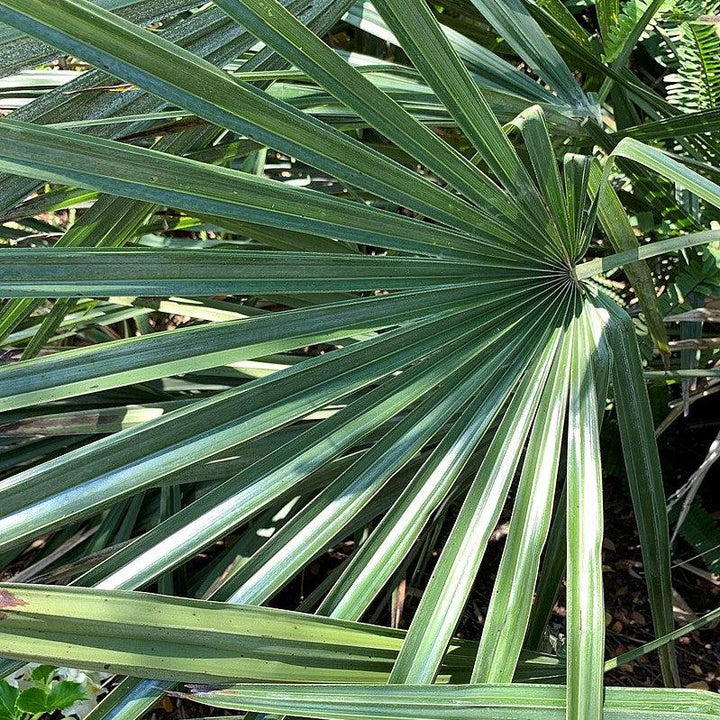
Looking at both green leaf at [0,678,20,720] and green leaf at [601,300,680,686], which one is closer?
green leaf at [601,300,680,686]

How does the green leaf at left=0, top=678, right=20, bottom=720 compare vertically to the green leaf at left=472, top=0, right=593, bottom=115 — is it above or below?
below

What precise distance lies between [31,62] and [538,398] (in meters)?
0.65

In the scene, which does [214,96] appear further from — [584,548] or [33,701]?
[33,701]

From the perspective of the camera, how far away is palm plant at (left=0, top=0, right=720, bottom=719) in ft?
2.17

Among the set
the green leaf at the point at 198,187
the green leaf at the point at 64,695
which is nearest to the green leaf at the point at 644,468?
the green leaf at the point at 198,187

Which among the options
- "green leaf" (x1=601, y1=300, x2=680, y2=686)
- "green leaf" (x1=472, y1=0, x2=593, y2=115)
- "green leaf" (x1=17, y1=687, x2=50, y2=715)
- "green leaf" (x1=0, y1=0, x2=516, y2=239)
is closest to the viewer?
"green leaf" (x1=0, y1=0, x2=516, y2=239)

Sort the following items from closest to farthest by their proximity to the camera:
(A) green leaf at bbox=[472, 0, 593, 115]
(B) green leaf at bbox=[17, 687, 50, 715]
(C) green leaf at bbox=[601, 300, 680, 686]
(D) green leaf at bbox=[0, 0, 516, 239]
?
1. (D) green leaf at bbox=[0, 0, 516, 239]
2. (C) green leaf at bbox=[601, 300, 680, 686]
3. (B) green leaf at bbox=[17, 687, 50, 715]
4. (A) green leaf at bbox=[472, 0, 593, 115]

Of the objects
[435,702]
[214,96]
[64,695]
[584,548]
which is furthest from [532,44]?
[64,695]

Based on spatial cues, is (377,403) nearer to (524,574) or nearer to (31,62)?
(524,574)

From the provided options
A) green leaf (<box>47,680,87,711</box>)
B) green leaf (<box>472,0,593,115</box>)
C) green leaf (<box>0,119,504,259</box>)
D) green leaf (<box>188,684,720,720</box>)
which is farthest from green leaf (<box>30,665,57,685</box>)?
green leaf (<box>472,0,593,115</box>)

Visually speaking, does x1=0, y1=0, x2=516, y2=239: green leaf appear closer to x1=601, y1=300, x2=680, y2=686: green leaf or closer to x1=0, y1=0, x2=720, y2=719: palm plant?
x1=0, y1=0, x2=720, y2=719: palm plant

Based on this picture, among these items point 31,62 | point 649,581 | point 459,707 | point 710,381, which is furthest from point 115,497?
point 710,381

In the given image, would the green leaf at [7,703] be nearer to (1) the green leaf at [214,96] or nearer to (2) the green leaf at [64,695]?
(2) the green leaf at [64,695]

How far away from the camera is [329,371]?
2.69 feet
